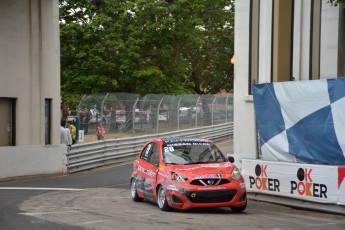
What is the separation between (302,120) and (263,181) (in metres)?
1.83

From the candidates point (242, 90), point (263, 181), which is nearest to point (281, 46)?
point (242, 90)

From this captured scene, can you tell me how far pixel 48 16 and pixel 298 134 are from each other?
41.8 feet

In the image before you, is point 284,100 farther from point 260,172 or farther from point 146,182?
point 146,182

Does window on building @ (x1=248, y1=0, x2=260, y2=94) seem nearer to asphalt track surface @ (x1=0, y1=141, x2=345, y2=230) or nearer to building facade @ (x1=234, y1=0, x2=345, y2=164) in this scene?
building facade @ (x1=234, y1=0, x2=345, y2=164)

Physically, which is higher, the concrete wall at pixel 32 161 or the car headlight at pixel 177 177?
the car headlight at pixel 177 177

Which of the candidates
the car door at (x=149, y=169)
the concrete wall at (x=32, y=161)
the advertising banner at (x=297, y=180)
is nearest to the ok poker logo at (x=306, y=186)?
the advertising banner at (x=297, y=180)

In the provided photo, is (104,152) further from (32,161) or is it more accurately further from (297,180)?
(297,180)

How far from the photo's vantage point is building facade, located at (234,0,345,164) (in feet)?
56.5

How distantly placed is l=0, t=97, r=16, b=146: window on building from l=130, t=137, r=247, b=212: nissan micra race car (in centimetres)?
878

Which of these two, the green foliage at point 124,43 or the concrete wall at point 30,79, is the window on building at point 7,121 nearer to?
the concrete wall at point 30,79

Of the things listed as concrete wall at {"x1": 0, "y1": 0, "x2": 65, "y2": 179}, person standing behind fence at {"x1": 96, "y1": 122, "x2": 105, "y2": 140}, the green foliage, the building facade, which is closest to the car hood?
the building facade

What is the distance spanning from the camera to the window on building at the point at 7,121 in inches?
897

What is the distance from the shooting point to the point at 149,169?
14.8m

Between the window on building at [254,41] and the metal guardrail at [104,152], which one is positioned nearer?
the window on building at [254,41]
